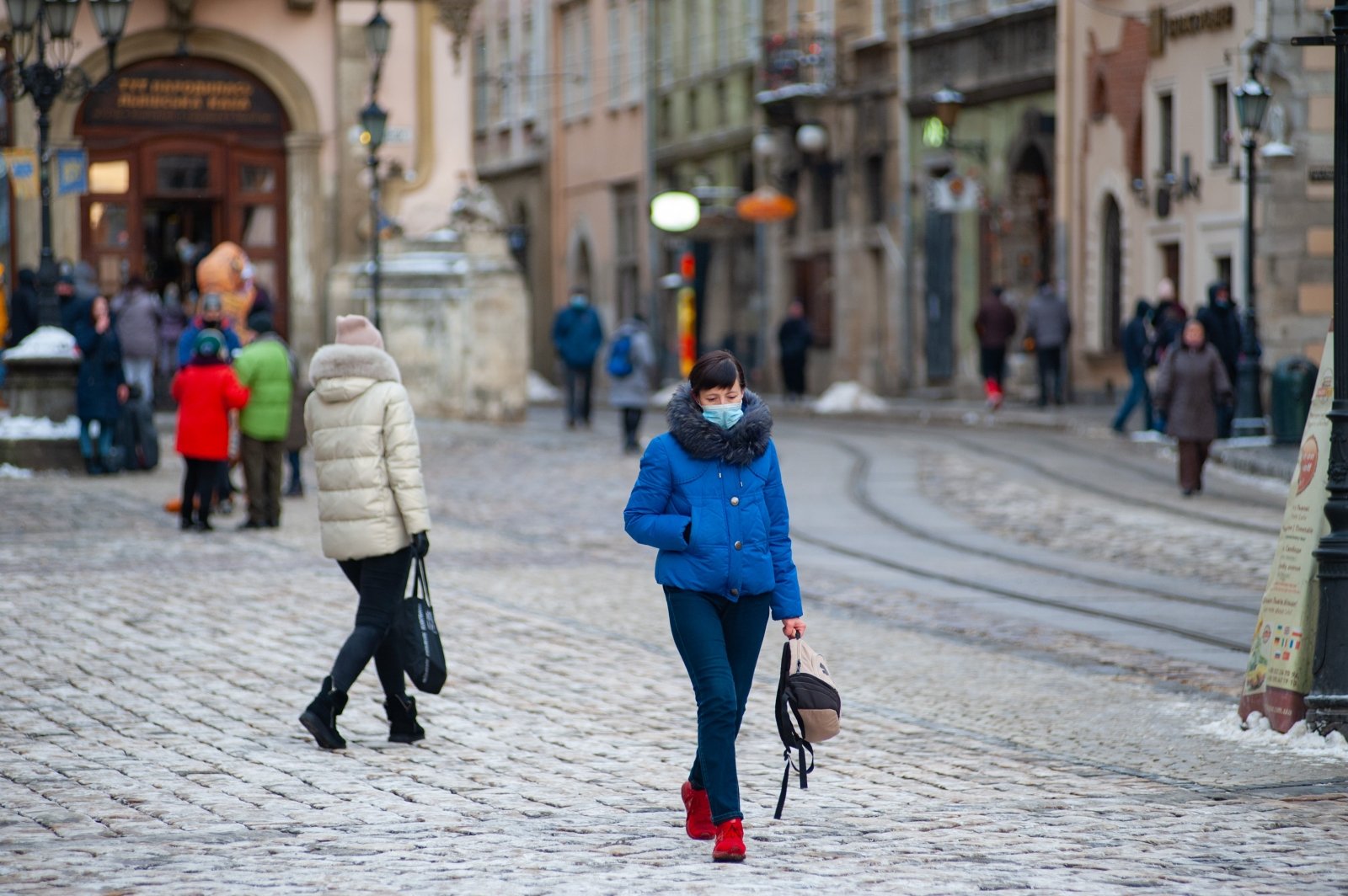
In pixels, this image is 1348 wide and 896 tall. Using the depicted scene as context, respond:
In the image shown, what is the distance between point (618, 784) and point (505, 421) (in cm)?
2194

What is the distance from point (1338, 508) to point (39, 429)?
53.3 ft

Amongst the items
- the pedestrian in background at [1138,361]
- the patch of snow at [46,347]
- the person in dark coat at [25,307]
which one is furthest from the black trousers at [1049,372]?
the patch of snow at [46,347]

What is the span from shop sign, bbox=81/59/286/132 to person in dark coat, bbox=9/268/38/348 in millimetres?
5453

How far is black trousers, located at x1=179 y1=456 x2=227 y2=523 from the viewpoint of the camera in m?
17.3

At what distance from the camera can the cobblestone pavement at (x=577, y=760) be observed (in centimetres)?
689

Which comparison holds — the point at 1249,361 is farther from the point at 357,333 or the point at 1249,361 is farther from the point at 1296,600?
the point at 357,333

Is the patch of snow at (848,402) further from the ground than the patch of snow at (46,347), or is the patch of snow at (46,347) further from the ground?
the patch of snow at (46,347)

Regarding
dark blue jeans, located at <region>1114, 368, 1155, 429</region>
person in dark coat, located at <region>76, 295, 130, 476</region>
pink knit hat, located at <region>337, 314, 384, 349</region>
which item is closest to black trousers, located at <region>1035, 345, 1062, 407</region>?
dark blue jeans, located at <region>1114, 368, 1155, 429</region>

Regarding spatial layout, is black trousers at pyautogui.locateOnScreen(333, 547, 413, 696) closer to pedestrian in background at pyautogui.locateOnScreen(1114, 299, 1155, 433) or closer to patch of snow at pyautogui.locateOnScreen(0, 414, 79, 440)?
patch of snow at pyautogui.locateOnScreen(0, 414, 79, 440)

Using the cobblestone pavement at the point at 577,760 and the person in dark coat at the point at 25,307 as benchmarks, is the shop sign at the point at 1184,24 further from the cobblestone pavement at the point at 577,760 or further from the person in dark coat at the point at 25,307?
the cobblestone pavement at the point at 577,760

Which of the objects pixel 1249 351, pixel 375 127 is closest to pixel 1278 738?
pixel 1249 351

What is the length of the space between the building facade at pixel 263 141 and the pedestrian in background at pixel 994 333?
7924 millimetres

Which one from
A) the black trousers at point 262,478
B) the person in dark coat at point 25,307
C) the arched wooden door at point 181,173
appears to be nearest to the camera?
the black trousers at point 262,478

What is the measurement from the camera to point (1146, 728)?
9562 mm
